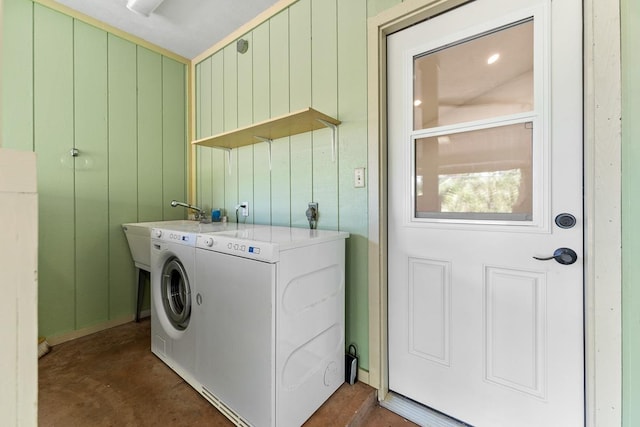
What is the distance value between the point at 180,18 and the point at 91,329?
2.45 metres

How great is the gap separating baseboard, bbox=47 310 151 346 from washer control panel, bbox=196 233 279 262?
150cm

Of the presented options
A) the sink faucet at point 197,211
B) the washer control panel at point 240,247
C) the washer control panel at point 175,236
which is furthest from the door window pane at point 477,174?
the sink faucet at point 197,211

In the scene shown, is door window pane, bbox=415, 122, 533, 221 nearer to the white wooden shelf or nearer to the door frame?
the door frame

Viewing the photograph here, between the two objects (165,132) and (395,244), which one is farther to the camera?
(165,132)

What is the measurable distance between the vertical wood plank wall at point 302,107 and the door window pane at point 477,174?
0.33 meters

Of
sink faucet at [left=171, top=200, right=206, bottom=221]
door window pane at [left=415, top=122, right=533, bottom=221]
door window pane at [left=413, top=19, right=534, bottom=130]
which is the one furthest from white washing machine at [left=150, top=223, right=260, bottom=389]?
door window pane at [left=413, top=19, right=534, bottom=130]

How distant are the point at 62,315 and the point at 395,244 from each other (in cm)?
240

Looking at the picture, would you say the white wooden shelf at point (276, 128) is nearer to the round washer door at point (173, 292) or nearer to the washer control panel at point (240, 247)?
the washer control panel at point (240, 247)

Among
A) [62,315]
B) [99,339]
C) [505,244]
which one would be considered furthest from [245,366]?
[62,315]

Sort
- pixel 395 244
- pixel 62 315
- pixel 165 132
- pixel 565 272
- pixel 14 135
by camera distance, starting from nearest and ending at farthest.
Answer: pixel 565 272 → pixel 395 244 → pixel 14 135 → pixel 62 315 → pixel 165 132

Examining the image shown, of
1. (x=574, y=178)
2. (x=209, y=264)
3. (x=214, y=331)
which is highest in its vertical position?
(x=574, y=178)

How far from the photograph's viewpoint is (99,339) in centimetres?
210

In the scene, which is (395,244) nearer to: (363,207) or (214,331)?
(363,207)

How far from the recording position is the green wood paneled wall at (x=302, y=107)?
1.61m
